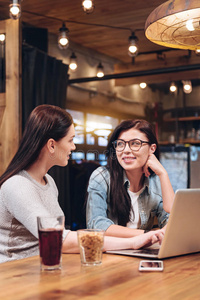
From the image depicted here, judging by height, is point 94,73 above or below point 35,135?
above

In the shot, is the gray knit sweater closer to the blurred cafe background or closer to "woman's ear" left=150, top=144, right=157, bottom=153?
"woman's ear" left=150, top=144, right=157, bottom=153

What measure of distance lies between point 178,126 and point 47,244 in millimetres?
9128

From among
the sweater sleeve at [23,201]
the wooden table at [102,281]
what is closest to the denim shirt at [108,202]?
the sweater sleeve at [23,201]

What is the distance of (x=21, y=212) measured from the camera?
1.70 meters

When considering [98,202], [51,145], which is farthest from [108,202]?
[51,145]

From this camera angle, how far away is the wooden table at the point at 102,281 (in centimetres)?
114

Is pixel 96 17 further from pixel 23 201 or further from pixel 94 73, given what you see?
pixel 23 201

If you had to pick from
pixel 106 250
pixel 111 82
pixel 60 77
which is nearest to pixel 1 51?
pixel 60 77

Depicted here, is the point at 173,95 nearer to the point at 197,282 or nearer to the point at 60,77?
the point at 60,77

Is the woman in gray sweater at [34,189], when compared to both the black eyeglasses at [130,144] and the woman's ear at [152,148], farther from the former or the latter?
the woman's ear at [152,148]

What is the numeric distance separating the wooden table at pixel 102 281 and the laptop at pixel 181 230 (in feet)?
0.18

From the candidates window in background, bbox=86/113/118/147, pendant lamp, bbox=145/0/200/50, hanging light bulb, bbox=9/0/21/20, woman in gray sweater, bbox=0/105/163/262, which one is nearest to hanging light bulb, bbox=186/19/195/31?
pendant lamp, bbox=145/0/200/50

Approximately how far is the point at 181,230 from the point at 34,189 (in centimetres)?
59

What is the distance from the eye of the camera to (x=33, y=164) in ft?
6.31
